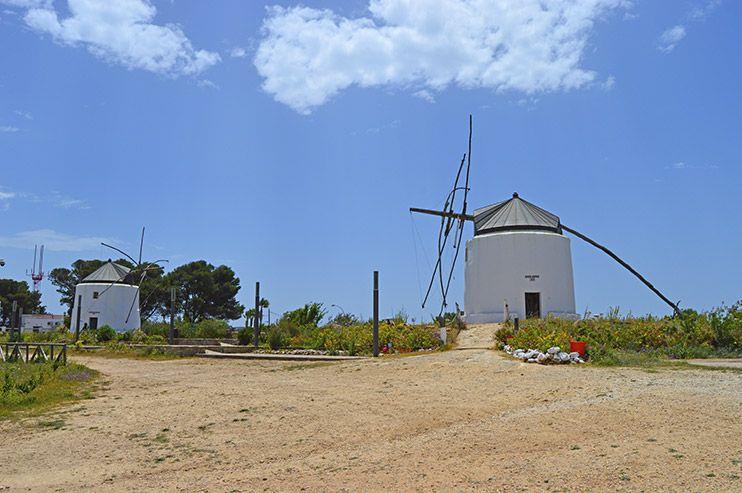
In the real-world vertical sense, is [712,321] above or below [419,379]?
above

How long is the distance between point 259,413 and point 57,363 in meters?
8.96

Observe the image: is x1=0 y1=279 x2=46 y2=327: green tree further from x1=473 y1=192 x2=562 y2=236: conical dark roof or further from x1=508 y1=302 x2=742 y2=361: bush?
x1=508 y1=302 x2=742 y2=361: bush

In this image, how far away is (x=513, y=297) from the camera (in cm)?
2914

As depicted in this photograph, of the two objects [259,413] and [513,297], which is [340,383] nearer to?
[259,413]

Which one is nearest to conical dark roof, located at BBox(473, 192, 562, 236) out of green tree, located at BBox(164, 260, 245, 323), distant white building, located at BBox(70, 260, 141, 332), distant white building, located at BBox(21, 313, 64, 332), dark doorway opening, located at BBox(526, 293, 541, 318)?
dark doorway opening, located at BBox(526, 293, 541, 318)

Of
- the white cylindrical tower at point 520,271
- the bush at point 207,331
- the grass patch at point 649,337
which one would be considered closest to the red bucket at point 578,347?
the grass patch at point 649,337

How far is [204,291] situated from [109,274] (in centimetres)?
1188

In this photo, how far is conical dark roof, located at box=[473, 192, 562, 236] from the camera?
3034 cm

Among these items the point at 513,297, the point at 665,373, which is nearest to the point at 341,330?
the point at 513,297

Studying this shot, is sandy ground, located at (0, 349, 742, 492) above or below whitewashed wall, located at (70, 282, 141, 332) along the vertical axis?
below

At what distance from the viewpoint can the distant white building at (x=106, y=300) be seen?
48656 millimetres

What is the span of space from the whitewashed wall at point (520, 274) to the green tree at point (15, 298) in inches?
2141

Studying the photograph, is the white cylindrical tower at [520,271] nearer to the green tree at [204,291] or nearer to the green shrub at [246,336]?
the green shrub at [246,336]

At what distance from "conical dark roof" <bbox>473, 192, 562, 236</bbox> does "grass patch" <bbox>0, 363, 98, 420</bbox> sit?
65.4ft
